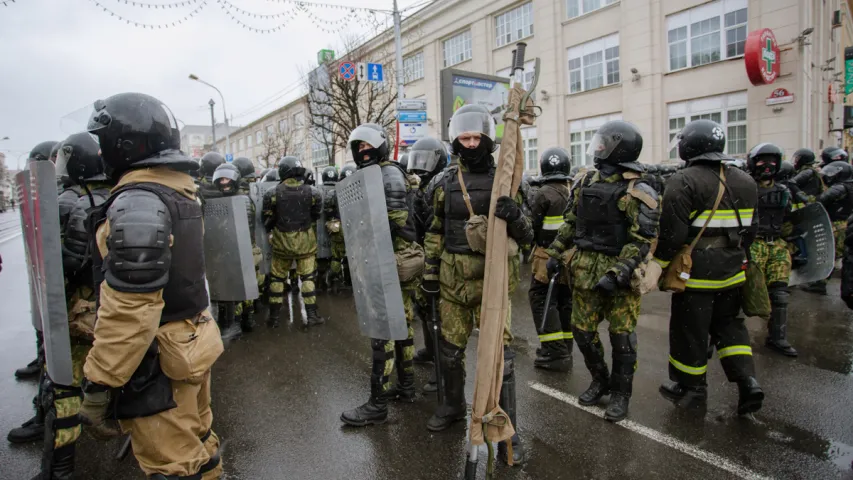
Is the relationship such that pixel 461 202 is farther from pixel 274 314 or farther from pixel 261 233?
pixel 261 233

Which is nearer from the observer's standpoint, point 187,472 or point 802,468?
point 187,472

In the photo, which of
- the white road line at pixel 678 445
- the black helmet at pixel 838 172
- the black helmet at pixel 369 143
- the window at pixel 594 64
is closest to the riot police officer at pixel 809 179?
the black helmet at pixel 838 172

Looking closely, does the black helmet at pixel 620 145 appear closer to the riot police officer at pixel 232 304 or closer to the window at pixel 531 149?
the riot police officer at pixel 232 304

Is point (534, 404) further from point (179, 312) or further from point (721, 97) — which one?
point (721, 97)

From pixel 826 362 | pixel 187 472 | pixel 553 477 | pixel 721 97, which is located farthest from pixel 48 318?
pixel 721 97

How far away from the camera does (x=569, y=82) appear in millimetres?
19531

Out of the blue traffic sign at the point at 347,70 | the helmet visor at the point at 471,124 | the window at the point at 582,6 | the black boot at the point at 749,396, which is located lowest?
the black boot at the point at 749,396

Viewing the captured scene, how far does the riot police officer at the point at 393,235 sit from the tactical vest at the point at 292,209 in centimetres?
282

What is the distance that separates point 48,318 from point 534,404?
10.8 feet

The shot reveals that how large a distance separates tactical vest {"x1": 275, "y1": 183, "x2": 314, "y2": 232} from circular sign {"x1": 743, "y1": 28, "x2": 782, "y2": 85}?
12.8 meters

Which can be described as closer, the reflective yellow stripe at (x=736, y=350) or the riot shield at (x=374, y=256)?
the riot shield at (x=374, y=256)

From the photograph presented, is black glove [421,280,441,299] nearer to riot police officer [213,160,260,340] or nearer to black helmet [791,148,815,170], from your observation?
riot police officer [213,160,260,340]

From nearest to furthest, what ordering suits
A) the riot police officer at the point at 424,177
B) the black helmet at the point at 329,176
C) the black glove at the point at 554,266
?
the riot police officer at the point at 424,177 → the black glove at the point at 554,266 → the black helmet at the point at 329,176

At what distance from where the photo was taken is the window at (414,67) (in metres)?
27.5
